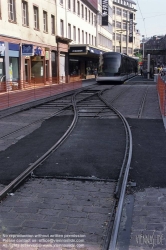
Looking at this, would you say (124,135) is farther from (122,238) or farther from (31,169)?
(122,238)

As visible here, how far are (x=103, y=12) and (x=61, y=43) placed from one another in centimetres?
2865

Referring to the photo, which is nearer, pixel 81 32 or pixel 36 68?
pixel 36 68

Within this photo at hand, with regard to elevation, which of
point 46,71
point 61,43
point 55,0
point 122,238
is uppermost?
point 55,0

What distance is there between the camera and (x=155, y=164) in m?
7.20

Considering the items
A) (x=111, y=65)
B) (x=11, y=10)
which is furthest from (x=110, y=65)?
(x=11, y=10)

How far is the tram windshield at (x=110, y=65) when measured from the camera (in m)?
35.4

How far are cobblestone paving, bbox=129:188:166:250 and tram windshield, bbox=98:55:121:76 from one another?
30580 millimetres

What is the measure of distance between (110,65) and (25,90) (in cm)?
1452

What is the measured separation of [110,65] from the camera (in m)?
35.5

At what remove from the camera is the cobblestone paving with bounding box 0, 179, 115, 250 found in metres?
4.24

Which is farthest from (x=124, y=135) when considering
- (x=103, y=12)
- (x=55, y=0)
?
(x=103, y=12)

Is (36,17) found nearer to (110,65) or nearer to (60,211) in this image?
(110,65)

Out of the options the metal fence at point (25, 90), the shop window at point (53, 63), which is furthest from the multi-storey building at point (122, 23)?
the metal fence at point (25, 90)

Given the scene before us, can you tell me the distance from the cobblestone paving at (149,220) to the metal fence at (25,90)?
13502 millimetres
